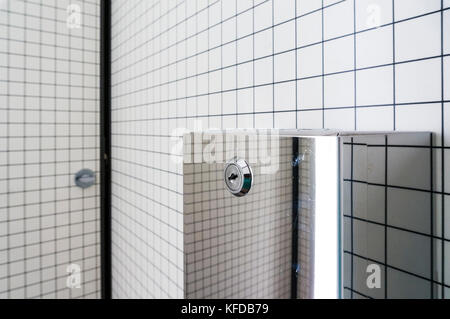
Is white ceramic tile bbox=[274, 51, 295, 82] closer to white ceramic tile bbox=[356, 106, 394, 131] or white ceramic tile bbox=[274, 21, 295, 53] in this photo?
white ceramic tile bbox=[274, 21, 295, 53]

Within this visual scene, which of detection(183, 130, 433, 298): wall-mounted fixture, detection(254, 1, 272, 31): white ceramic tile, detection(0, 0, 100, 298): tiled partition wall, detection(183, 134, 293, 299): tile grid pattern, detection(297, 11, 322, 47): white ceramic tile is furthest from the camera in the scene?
detection(0, 0, 100, 298): tiled partition wall

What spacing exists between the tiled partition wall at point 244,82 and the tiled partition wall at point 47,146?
0.16m

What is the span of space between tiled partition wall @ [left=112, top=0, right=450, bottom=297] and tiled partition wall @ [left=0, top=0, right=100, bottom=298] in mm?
158

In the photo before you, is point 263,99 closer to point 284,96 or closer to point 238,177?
point 284,96

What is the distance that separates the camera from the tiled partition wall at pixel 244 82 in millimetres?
625

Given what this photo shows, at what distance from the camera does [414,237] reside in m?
0.61

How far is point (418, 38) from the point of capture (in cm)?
62

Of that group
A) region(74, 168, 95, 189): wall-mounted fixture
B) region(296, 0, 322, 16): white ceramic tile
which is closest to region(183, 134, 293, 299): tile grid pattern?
region(296, 0, 322, 16): white ceramic tile

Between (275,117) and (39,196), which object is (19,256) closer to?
(39,196)

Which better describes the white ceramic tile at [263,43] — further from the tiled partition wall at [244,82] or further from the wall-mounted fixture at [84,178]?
the wall-mounted fixture at [84,178]

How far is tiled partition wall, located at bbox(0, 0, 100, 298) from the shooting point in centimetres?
166
